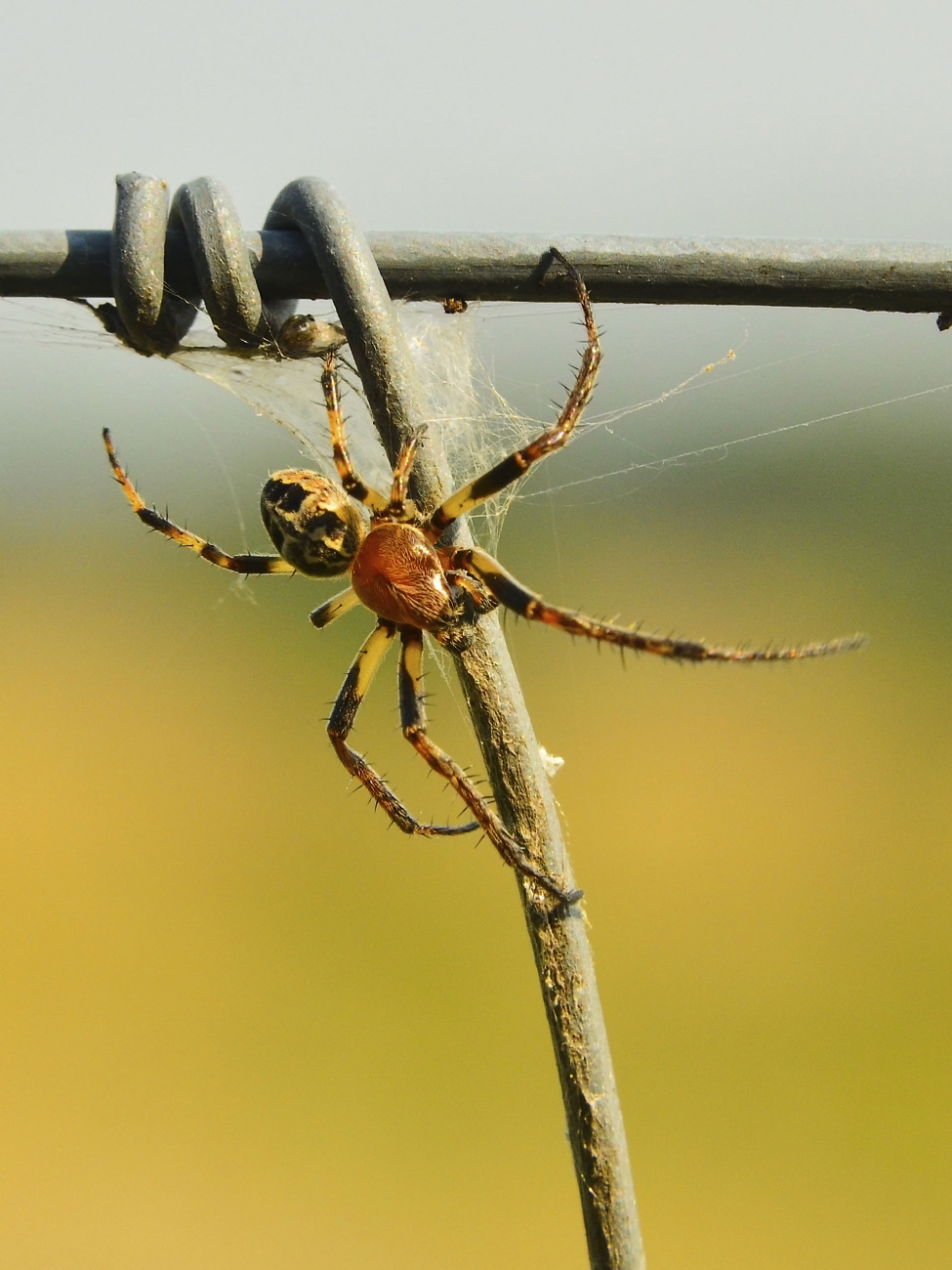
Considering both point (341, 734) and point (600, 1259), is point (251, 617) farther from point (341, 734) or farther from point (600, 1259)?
point (600, 1259)

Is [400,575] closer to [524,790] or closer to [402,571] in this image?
[402,571]

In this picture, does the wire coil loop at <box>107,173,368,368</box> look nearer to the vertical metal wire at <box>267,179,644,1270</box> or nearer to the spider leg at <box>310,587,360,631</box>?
the vertical metal wire at <box>267,179,644,1270</box>

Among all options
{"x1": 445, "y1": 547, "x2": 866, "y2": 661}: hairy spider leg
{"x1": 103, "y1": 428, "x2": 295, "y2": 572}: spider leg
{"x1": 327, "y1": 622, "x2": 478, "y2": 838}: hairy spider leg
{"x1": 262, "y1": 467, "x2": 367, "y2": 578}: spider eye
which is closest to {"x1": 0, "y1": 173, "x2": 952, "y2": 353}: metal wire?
{"x1": 445, "y1": 547, "x2": 866, "y2": 661}: hairy spider leg

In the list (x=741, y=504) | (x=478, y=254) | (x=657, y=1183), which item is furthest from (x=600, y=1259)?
(x=741, y=504)

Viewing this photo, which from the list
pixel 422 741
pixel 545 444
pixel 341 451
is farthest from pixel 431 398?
pixel 422 741

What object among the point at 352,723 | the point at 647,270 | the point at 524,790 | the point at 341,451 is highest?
the point at 341,451

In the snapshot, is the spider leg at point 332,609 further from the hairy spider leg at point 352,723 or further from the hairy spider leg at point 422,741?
the hairy spider leg at point 422,741
